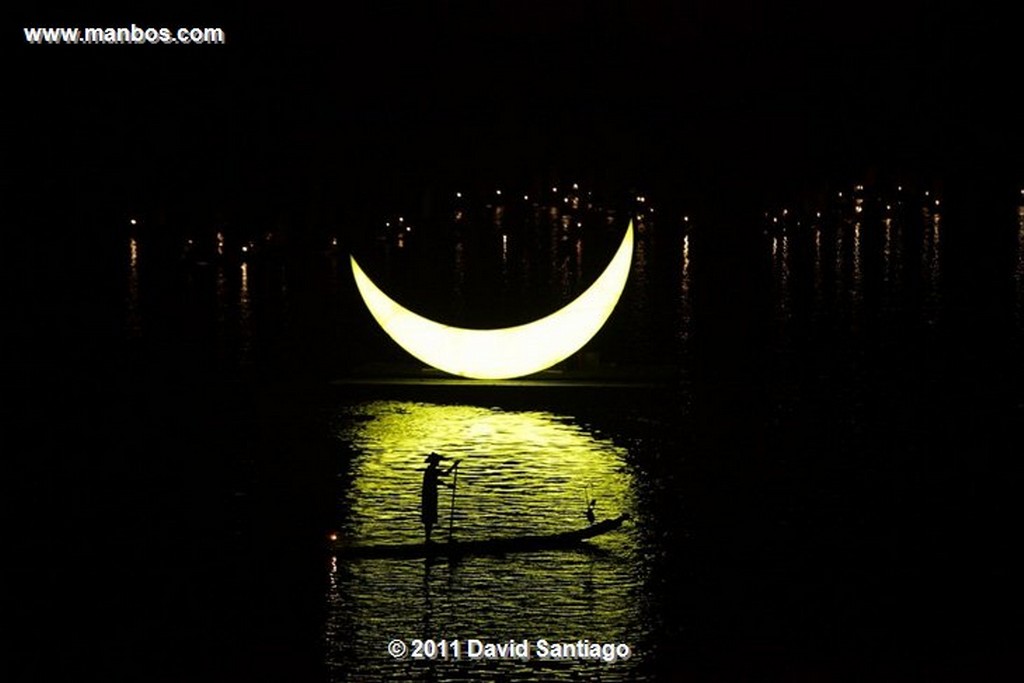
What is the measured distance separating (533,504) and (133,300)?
3964 cm

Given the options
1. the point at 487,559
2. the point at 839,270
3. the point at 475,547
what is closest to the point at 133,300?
the point at 839,270

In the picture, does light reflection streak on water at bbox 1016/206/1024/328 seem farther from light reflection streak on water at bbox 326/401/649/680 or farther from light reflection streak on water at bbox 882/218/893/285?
light reflection streak on water at bbox 326/401/649/680

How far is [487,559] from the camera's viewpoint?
2016 centimetres

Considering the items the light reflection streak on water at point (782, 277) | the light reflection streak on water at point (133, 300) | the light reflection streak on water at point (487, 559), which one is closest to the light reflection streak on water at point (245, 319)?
the light reflection streak on water at point (133, 300)

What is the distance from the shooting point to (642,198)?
544 ft

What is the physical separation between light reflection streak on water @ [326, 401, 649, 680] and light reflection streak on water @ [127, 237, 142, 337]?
2208 centimetres

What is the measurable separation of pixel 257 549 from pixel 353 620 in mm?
3652

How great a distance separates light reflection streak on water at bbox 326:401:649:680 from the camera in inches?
691

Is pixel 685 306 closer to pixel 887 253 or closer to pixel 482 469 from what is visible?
pixel 482 469

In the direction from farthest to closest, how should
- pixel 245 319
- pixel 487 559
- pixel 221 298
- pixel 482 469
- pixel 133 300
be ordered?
pixel 221 298 < pixel 133 300 < pixel 245 319 < pixel 482 469 < pixel 487 559

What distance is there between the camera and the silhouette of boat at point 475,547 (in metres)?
20.1

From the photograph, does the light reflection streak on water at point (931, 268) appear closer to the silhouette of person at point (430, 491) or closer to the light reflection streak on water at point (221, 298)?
the light reflection streak on water at point (221, 298)

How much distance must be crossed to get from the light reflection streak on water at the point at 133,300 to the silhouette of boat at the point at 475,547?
3019 centimetres

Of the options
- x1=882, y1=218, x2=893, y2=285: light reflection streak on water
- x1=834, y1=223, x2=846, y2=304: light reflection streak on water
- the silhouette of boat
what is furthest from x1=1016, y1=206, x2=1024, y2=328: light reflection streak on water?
the silhouette of boat
